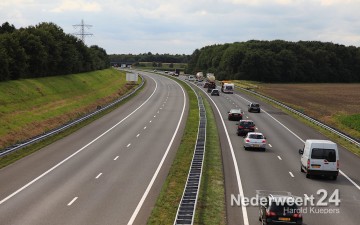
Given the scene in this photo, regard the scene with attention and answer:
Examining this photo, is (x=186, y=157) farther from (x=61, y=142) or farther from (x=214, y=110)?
(x=214, y=110)

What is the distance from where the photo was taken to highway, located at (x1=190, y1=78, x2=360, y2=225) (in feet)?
72.6

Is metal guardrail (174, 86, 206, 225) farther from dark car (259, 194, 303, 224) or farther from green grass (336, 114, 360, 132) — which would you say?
green grass (336, 114, 360, 132)

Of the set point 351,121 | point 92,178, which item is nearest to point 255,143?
point 92,178

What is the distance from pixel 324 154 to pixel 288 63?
15105cm

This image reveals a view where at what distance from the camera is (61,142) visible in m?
43.2

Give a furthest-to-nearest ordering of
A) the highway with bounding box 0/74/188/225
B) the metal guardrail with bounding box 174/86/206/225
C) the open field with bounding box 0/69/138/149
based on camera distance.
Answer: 1. the open field with bounding box 0/69/138/149
2. the highway with bounding box 0/74/188/225
3. the metal guardrail with bounding box 174/86/206/225

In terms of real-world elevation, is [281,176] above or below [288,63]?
below

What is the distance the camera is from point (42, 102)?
218 ft

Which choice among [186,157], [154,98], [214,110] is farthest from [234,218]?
[154,98]

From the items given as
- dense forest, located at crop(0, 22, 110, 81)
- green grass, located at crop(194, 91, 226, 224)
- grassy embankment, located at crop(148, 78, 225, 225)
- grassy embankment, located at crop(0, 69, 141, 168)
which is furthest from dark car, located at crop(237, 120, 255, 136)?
dense forest, located at crop(0, 22, 110, 81)

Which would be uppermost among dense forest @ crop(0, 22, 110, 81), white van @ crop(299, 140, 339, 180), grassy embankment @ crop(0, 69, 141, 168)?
dense forest @ crop(0, 22, 110, 81)

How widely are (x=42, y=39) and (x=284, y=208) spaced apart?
76207 mm

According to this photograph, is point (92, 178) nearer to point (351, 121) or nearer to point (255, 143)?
point (255, 143)

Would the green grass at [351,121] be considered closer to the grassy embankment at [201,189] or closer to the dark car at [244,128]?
the dark car at [244,128]
